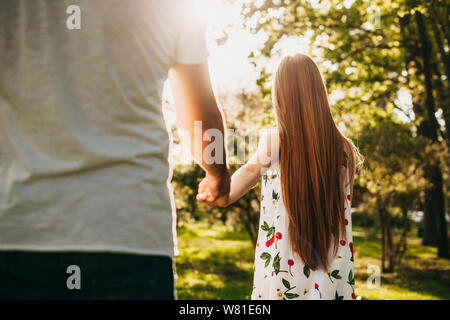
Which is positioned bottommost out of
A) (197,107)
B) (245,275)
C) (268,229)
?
(245,275)

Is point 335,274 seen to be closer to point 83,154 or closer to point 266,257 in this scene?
point 266,257

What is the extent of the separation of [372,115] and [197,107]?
13923 mm

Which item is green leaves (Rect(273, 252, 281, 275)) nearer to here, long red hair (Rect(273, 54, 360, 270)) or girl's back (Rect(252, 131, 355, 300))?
girl's back (Rect(252, 131, 355, 300))

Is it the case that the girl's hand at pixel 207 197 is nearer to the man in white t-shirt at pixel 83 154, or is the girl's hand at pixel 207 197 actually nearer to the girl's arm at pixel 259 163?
the girl's arm at pixel 259 163

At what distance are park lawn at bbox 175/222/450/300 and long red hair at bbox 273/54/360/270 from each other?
669 centimetres

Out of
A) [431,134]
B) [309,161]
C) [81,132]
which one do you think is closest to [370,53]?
[431,134]

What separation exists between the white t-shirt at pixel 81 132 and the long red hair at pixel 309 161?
141cm

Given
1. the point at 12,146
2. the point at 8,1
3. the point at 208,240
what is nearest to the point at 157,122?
the point at 12,146

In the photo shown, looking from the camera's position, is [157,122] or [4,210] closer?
[4,210]

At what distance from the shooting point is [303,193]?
2.58 metres

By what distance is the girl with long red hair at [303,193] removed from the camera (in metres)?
2.58

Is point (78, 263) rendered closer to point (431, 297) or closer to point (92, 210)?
point (92, 210)
